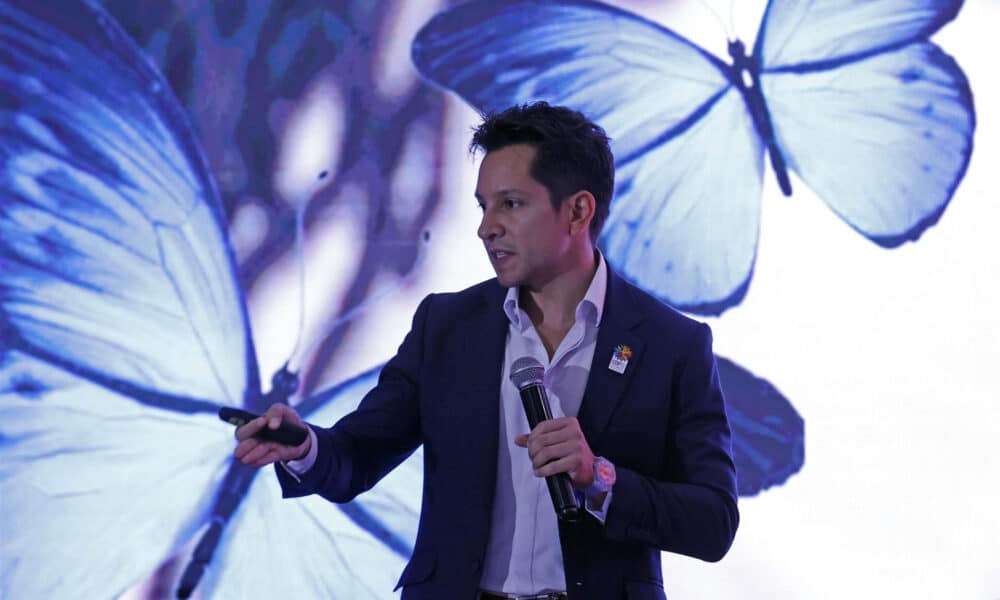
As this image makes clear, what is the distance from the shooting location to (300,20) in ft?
11.0

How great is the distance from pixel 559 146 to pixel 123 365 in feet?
5.92

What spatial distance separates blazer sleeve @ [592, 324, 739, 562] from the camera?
5.64ft

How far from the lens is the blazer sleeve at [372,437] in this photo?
5.93 feet

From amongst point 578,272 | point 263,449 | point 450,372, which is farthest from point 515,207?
point 263,449

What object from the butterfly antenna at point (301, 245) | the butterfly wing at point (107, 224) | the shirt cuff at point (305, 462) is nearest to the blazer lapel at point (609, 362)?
the shirt cuff at point (305, 462)

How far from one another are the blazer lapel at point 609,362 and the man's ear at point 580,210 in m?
0.13

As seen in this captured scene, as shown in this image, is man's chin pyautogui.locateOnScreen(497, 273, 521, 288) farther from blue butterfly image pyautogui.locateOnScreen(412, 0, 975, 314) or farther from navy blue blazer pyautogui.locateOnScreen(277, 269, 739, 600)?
blue butterfly image pyautogui.locateOnScreen(412, 0, 975, 314)

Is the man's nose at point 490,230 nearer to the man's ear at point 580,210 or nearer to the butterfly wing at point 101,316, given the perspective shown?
the man's ear at point 580,210

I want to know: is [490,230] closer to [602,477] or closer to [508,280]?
[508,280]

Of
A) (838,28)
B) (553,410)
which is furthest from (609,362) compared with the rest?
(838,28)

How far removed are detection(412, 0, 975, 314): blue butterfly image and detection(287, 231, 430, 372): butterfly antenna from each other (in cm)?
49

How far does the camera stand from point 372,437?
1.92 meters

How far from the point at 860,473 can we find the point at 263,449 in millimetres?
2251

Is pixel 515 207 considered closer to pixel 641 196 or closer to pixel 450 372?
pixel 450 372
